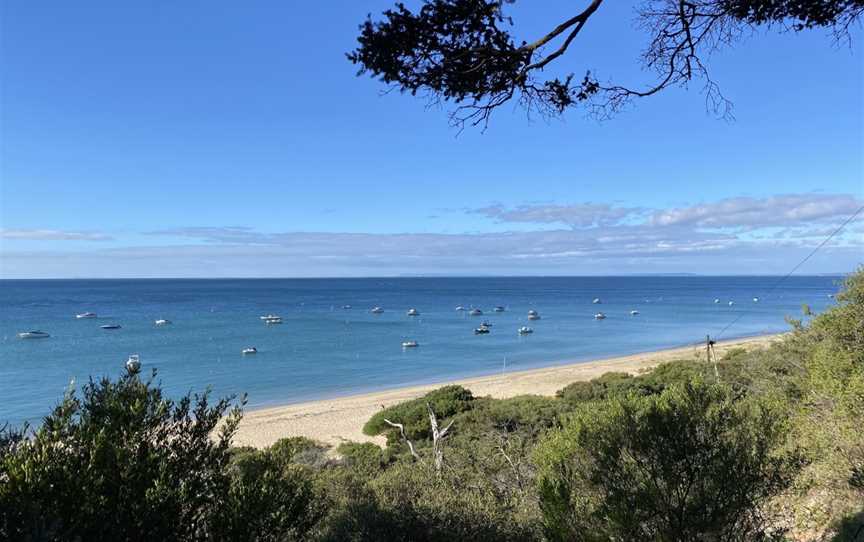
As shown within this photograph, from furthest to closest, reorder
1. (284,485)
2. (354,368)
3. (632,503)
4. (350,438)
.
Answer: (354,368) < (350,438) < (632,503) < (284,485)

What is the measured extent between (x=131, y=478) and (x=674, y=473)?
15.3 feet

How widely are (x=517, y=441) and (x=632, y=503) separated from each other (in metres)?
6.95

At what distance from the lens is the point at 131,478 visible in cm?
343

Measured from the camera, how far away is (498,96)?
15.4 ft

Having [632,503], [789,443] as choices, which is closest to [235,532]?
[632,503]

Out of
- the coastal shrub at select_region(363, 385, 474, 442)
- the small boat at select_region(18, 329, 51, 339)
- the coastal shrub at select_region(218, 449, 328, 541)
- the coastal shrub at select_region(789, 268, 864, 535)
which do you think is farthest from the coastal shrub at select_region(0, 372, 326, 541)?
the small boat at select_region(18, 329, 51, 339)

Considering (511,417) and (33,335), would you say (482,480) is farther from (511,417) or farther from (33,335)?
(33,335)

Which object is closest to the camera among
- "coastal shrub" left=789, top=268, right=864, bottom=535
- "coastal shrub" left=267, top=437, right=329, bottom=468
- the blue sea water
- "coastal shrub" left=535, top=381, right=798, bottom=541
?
"coastal shrub" left=267, top=437, right=329, bottom=468

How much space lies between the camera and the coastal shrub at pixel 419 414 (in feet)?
59.2

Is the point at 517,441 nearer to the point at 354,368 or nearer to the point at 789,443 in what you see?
the point at 789,443

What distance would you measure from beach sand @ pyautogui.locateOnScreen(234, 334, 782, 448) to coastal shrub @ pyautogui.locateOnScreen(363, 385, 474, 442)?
590mm

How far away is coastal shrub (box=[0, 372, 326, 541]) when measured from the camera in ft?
10.0

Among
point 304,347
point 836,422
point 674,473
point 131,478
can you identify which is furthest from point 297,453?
point 304,347

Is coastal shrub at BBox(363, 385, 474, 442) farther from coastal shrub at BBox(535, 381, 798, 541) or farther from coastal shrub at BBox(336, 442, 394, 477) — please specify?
coastal shrub at BBox(535, 381, 798, 541)
